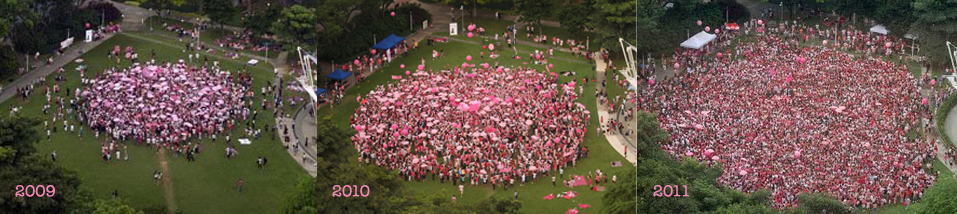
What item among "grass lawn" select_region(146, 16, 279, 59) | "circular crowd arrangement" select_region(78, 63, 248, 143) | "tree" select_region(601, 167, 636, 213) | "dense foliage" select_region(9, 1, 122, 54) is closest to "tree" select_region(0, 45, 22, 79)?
"dense foliage" select_region(9, 1, 122, 54)

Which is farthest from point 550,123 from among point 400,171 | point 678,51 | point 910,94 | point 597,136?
point 910,94

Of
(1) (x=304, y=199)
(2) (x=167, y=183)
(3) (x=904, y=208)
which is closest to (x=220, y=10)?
(2) (x=167, y=183)

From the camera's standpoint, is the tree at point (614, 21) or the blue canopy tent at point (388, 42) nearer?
the tree at point (614, 21)

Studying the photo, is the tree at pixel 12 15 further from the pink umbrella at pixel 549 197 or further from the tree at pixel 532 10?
the pink umbrella at pixel 549 197

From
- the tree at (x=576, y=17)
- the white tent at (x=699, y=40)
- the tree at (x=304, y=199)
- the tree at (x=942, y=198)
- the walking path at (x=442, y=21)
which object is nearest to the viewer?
the tree at (x=304, y=199)

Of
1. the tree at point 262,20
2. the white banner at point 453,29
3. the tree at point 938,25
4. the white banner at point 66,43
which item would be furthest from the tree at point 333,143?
the tree at point 938,25

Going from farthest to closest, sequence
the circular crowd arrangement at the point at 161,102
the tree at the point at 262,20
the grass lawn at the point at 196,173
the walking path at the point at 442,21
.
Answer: the tree at the point at 262,20 < the circular crowd arrangement at the point at 161,102 < the grass lawn at the point at 196,173 < the walking path at the point at 442,21

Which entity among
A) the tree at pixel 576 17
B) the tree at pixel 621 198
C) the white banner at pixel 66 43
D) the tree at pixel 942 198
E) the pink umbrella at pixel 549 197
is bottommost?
the tree at pixel 942 198
